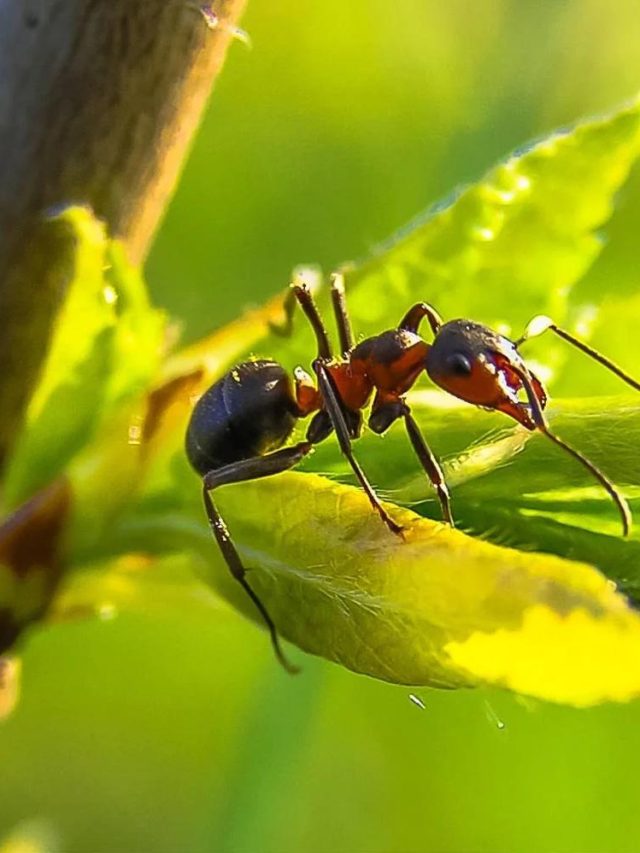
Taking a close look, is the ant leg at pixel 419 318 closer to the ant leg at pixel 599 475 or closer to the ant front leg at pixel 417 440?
the ant front leg at pixel 417 440

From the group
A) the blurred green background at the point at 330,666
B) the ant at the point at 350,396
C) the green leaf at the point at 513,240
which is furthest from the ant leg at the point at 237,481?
the blurred green background at the point at 330,666

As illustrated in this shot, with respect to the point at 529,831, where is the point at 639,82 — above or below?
above

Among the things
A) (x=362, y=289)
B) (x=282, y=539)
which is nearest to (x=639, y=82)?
(x=362, y=289)

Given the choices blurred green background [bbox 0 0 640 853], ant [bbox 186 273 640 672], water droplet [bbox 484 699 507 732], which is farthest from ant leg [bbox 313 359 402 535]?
blurred green background [bbox 0 0 640 853]

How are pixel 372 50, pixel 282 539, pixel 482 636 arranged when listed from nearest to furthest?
pixel 482 636, pixel 282 539, pixel 372 50

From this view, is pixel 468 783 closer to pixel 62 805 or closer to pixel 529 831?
pixel 529 831

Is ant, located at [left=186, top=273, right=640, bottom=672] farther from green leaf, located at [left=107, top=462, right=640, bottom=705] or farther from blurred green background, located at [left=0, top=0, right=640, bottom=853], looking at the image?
blurred green background, located at [left=0, top=0, right=640, bottom=853]

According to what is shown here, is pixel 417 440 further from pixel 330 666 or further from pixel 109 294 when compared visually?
pixel 330 666
